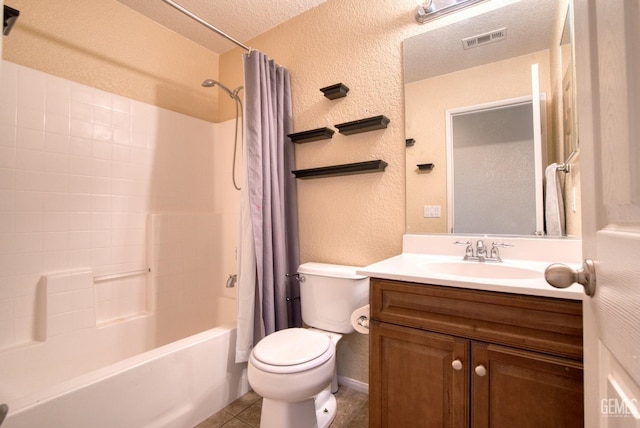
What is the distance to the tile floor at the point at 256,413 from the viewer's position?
4.90 feet

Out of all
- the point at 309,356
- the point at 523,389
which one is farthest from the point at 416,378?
the point at 309,356

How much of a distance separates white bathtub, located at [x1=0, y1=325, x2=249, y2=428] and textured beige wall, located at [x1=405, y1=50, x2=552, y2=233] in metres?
1.29

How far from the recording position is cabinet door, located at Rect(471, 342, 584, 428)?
2.71ft

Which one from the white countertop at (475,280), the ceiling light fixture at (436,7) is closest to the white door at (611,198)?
the white countertop at (475,280)

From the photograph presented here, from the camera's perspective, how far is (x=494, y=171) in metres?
1.42

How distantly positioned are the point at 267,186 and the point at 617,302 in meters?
1.58

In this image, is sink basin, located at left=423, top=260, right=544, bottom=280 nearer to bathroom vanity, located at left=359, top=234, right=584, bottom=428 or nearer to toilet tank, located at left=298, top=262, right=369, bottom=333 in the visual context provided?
bathroom vanity, located at left=359, top=234, right=584, bottom=428

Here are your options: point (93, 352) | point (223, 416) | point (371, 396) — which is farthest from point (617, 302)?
point (93, 352)

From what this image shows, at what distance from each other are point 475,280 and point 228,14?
225 centimetres

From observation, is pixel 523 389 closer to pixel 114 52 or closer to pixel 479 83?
pixel 479 83

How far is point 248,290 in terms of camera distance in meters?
1.71

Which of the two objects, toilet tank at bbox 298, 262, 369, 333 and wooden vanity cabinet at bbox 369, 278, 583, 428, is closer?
wooden vanity cabinet at bbox 369, 278, 583, 428

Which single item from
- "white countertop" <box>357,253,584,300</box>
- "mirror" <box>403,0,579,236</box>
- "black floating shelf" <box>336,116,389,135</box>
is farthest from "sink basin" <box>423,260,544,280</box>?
"black floating shelf" <box>336,116,389,135</box>

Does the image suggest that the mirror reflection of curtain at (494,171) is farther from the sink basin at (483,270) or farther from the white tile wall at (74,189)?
the white tile wall at (74,189)
